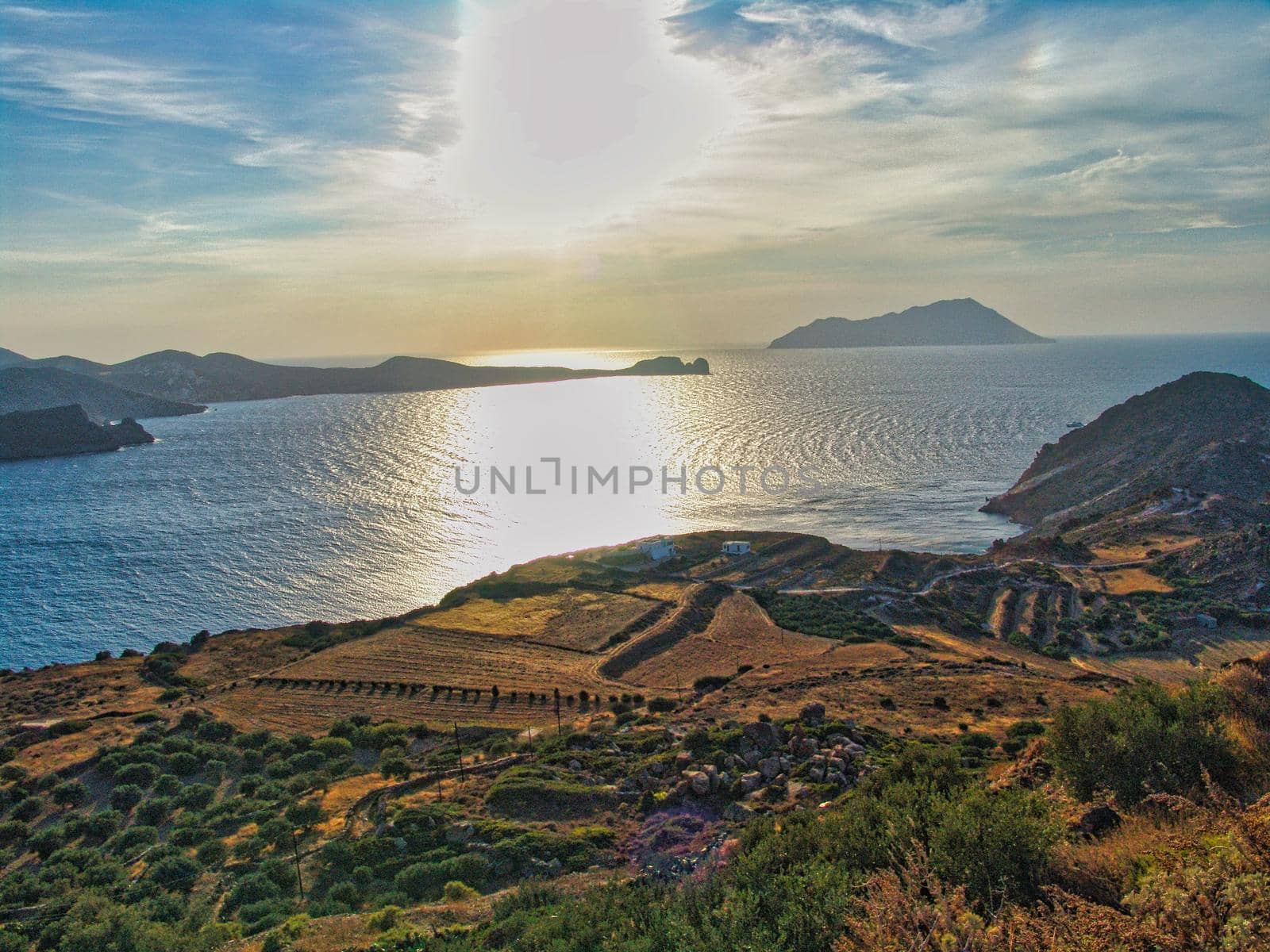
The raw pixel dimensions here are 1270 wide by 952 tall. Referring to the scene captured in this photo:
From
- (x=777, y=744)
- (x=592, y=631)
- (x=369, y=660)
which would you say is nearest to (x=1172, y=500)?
(x=592, y=631)

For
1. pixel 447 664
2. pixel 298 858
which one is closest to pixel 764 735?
pixel 298 858

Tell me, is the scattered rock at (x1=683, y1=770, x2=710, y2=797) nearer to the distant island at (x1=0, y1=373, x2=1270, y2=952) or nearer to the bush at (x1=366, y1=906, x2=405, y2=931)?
the distant island at (x1=0, y1=373, x2=1270, y2=952)

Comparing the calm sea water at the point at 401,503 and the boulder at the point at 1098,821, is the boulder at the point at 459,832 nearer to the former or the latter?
the boulder at the point at 1098,821

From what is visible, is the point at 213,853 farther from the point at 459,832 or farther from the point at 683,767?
the point at 683,767

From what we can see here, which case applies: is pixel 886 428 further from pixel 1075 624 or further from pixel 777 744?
pixel 777 744

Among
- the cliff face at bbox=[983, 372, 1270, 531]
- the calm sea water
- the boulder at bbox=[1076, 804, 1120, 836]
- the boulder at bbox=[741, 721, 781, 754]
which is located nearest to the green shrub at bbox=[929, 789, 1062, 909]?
the boulder at bbox=[1076, 804, 1120, 836]

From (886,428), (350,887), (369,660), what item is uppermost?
(886,428)

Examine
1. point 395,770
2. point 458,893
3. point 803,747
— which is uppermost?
point 803,747
